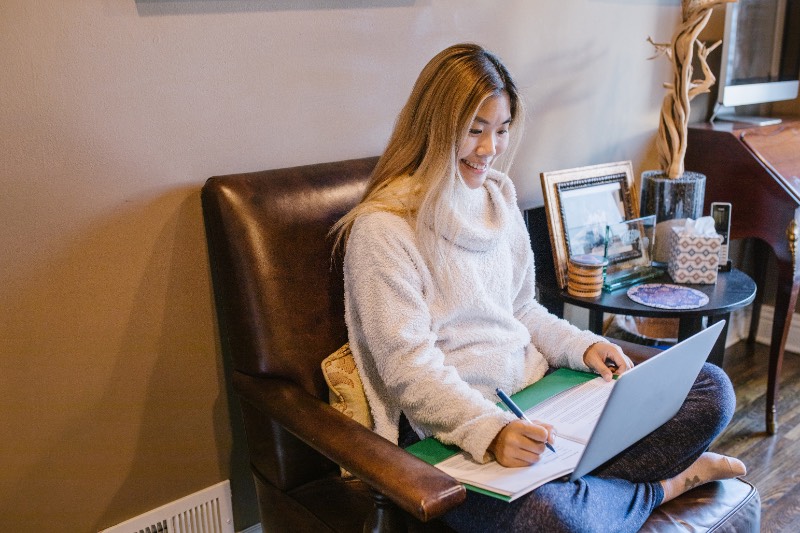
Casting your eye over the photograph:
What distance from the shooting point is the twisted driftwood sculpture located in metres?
1.83

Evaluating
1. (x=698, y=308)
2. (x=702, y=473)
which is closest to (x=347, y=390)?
(x=702, y=473)

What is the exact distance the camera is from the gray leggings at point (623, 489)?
0.99 meters

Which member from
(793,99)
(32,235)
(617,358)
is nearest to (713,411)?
(617,358)

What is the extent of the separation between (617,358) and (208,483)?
873 millimetres

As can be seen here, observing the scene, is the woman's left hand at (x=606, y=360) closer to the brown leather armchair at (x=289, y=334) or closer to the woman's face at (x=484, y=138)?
the brown leather armchair at (x=289, y=334)

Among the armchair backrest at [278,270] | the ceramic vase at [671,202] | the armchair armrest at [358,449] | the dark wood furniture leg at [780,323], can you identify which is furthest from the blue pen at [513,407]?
the dark wood furniture leg at [780,323]

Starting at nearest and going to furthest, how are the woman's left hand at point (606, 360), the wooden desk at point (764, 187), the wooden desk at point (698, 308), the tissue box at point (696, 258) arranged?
the woman's left hand at point (606, 360), the wooden desk at point (698, 308), the tissue box at point (696, 258), the wooden desk at point (764, 187)

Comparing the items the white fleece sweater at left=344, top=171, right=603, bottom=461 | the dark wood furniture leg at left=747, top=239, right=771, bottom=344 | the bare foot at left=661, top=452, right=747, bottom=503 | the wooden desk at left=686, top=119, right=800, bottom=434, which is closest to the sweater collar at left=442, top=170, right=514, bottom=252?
the white fleece sweater at left=344, top=171, right=603, bottom=461

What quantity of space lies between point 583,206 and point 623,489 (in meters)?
0.83

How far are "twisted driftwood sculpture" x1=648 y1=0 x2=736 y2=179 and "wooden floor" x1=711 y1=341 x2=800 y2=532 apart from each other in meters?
0.81

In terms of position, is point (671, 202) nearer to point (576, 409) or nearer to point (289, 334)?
point (576, 409)

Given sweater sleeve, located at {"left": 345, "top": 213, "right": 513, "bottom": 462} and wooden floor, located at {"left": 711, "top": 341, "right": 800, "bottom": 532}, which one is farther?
wooden floor, located at {"left": 711, "top": 341, "right": 800, "bottom": 532}

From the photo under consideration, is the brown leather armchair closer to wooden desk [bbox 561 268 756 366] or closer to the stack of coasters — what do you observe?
wooden desk [bbox 561 268 756 366]

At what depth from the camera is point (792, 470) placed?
194 cm
